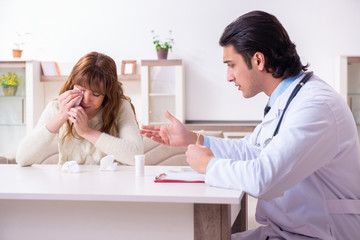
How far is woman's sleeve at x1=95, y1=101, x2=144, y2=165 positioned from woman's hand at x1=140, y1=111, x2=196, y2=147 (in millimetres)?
360

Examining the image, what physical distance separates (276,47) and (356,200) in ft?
1.94

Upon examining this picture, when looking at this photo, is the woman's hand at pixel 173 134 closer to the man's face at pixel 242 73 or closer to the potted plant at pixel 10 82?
the man's face at pixel 242 73

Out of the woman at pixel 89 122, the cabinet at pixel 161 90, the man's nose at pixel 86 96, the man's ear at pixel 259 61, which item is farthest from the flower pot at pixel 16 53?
the man's ear at pixel 259 61

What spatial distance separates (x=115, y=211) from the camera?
1.45 meters

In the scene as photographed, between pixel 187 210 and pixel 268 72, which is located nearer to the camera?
pixel 187 210

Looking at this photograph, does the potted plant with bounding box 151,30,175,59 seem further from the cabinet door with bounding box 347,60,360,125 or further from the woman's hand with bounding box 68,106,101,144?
the woman's hand with bounding box 68,106,101,144

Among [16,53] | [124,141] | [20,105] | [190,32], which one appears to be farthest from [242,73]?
[16,53]

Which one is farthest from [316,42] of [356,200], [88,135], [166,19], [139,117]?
[356,200]

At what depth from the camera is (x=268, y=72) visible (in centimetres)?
168

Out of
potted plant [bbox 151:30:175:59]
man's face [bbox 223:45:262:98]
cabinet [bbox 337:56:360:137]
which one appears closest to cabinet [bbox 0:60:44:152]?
potted plant [bbox 151:30:175:59]

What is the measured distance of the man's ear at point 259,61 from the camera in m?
1.63

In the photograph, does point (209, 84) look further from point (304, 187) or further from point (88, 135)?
point (304, 187)


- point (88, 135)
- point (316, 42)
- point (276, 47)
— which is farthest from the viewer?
point (316, 42)

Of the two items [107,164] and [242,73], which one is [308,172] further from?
[107,164]
